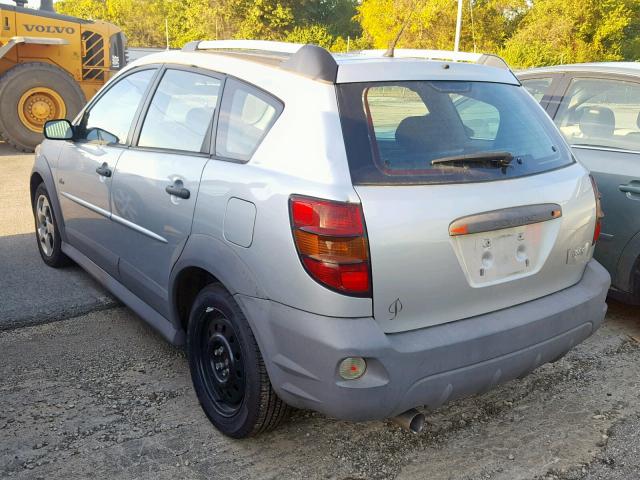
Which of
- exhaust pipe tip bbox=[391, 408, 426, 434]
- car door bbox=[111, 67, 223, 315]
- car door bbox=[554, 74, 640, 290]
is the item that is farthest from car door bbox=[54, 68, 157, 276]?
car door bbox=[554, 74, 640, 290]

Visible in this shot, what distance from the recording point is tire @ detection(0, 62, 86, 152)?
32.9ft

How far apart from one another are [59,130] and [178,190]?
1.65m

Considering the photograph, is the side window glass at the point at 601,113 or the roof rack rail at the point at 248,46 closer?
the roof rack rail at the point at 248,46

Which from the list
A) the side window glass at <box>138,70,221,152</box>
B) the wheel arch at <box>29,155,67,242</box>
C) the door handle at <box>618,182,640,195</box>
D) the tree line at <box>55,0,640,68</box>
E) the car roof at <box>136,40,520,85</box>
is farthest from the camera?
the tree line at <box>55,0,640,68</box>

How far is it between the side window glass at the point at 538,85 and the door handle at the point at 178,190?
3.15 metres

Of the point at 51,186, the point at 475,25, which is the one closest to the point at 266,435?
the point at 51,186

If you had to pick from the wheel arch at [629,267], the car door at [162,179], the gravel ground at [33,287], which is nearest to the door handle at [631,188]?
the wheel arch at [629,267]

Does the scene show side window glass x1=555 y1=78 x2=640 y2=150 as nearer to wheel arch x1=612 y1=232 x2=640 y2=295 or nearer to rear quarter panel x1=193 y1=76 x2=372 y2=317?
wheel arch x1=612 y1=232 x2=640 y2=295

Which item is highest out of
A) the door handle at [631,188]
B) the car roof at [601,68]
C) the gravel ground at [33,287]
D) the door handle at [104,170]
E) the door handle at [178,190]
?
the car roof at [601,68]

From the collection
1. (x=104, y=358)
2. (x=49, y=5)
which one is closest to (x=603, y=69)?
(x=104, y=358)

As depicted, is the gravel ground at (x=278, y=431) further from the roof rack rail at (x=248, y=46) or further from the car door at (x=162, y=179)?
the roof rack rail at (x=248, y=46)

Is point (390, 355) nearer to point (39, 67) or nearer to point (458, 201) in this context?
point (458, 201)

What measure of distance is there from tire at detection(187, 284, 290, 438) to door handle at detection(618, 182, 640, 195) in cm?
262

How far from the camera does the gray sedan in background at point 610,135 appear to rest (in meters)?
3.92
